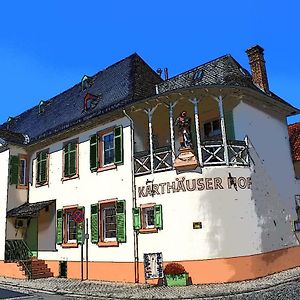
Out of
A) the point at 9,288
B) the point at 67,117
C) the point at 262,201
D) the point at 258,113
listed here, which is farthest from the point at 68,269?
the point at 258,113

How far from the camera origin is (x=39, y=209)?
719 inches

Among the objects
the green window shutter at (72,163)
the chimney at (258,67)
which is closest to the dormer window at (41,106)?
the green window shutter at (72,163)

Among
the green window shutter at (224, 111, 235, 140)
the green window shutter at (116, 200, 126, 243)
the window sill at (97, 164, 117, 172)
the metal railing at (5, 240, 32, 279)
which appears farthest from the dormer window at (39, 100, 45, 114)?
the green window shutter at (224, 111, 235, 140)

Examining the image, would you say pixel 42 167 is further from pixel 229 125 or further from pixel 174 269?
pixel 229 125

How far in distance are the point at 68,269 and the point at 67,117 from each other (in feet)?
25.4

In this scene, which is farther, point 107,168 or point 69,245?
point 69,245

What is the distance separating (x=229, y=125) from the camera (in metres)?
14.8

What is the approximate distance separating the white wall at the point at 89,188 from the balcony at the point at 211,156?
1162 mm

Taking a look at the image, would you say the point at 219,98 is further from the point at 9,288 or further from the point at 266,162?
the point at 9,288

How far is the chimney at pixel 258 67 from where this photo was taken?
17109 mm

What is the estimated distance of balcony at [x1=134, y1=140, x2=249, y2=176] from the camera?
13836 millimetres

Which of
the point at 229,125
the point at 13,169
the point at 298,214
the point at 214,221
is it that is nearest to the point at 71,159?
the point at 13,169

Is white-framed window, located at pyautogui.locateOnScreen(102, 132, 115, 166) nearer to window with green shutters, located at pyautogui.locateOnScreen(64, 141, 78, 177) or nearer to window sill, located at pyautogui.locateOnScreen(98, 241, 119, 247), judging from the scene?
window with green shutters, located at pyautogui.locateOnScreen(64, 141, 78, 177)

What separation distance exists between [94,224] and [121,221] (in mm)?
1692
